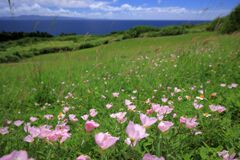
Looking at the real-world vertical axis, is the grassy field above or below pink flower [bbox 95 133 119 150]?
below

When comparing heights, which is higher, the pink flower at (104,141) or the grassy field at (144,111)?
the pink flower at (104,141)

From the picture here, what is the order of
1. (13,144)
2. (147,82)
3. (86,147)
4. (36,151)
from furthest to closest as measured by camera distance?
(147,82) → (13,144) → (86,147) → (36,151)

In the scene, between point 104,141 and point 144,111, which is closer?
point 104,141

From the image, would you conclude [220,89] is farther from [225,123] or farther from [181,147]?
[181,147]

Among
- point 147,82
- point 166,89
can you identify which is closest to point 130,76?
point 147,82

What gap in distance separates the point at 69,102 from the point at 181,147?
214 cm

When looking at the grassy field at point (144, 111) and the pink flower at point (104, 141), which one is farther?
the grassy field at point (144, 111)

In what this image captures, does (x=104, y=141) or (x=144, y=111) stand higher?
(x=104, y=141)

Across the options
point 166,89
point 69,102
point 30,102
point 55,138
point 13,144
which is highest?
point 55,138

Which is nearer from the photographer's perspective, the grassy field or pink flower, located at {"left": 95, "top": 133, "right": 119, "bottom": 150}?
pink flower, located at {"left": 95, "top": 133, "right": 119, "bottom": 150}

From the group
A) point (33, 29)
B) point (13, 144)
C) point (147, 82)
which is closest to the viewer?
point (13, 144)

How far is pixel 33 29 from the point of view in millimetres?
3211

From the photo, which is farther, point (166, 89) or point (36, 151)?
point (166, 89)

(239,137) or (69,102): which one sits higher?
(239,137)
